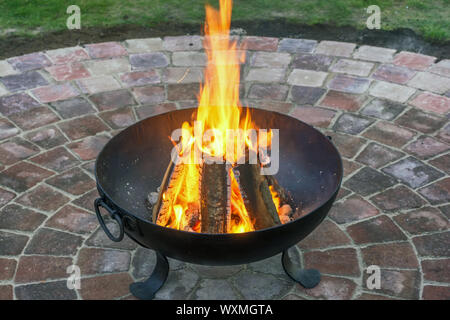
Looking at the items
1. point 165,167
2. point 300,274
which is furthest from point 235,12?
point 300,274

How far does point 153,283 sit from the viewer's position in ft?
9.98

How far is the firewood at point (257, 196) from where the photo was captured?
2828mm

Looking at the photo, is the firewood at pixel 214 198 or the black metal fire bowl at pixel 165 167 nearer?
the black metal fire bowl at pixel 165 167

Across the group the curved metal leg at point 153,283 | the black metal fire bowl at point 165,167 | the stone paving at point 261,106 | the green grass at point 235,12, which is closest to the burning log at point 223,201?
the black metal fire bowl at point 165,167

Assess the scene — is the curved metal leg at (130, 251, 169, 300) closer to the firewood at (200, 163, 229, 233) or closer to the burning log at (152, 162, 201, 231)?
the burning log at (152, 162, 201, 231)

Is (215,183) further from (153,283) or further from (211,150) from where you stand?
(153,283)

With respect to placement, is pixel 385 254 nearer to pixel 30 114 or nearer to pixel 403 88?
pixel 403 88

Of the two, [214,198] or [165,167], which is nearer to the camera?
[214,198]

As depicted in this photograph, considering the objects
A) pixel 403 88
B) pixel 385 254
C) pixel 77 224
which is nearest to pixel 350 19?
pixel 403 88

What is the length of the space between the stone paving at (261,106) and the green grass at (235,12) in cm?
73

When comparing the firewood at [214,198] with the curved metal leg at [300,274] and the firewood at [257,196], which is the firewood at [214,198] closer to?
the firewood at [257,196]

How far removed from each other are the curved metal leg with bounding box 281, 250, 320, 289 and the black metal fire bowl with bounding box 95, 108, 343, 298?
19 millimetres

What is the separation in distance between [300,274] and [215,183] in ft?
2.68

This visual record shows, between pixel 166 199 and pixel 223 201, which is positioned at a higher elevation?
→ pixel 223 201
